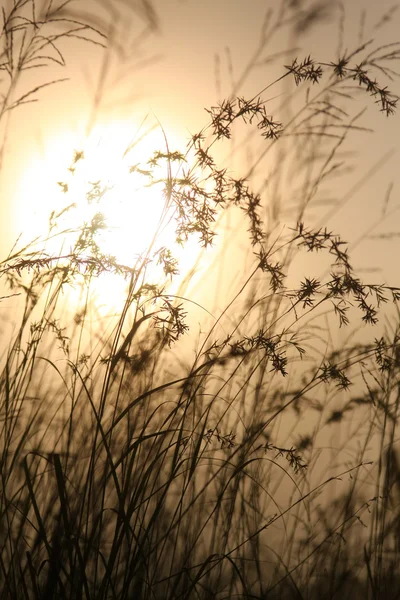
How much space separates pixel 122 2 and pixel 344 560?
1.39 metres

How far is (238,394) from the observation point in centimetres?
145

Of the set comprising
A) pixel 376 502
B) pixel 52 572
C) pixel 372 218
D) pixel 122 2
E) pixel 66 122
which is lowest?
pixel 52 572

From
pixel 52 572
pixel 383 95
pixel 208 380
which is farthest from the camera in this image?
pixel 208 380

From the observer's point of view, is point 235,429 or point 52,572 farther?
point 235,429

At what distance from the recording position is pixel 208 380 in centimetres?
143

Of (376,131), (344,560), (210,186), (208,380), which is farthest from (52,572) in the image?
(376,131)

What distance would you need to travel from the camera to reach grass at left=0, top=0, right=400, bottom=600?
4.42 ft

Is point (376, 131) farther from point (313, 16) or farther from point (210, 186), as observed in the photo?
point (210, 186)

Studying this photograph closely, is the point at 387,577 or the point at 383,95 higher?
the point at 383,95

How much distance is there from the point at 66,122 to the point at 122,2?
1.05 ft

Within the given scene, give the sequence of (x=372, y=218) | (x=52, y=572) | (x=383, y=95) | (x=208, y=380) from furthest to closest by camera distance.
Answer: (x=372, y=218) → (x=208, y=380) → (x=383, y=95) → (x=52, y=572)

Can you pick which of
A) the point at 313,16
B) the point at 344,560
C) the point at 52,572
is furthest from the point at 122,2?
the point at 344,560

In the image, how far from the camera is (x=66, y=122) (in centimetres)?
145

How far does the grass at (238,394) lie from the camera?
1349 millimetres
